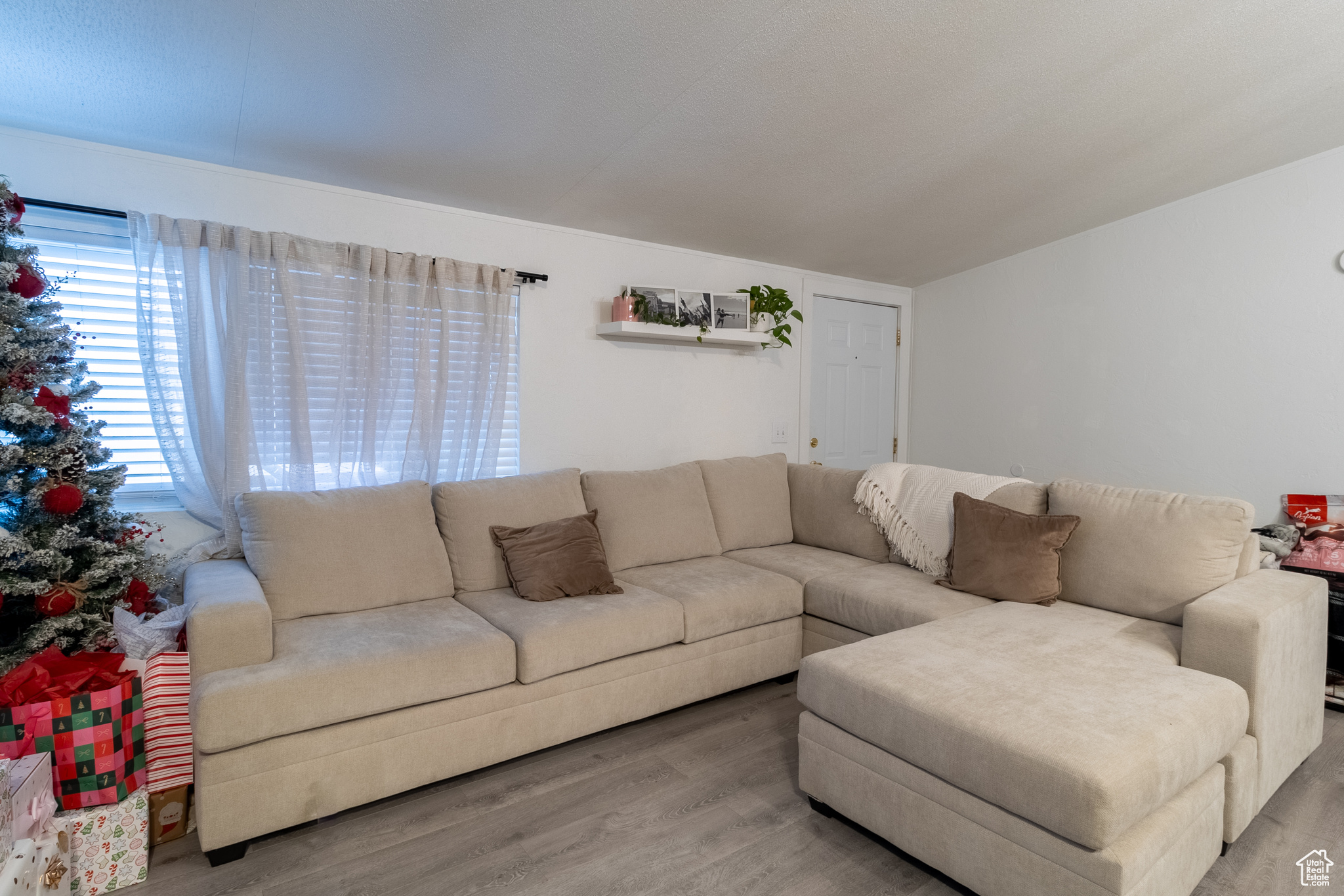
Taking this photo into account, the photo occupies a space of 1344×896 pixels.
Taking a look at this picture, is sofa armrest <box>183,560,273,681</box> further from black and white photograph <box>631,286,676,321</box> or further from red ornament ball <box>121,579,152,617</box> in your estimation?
black and white photograph <box>631,286,676,321</box>

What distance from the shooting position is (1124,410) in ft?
13.3

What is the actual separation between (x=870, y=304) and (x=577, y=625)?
11.7ft

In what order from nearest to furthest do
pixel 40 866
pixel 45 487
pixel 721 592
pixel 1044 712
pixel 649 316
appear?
1. pixel 40 866
2. pixel 1044 712
3. pixel 45 487
4. pixel 721 592
5. pixel 649 316

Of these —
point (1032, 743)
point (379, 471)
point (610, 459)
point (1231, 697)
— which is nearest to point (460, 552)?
point (379, 471)

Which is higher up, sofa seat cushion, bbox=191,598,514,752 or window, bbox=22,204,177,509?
window, bbox=22,204,177,509

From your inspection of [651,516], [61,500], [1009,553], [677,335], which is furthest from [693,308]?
[61,500]

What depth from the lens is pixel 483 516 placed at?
2.86 m

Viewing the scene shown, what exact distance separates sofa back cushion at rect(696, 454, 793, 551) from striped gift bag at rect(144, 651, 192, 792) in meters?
2.29

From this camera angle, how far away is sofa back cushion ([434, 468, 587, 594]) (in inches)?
110

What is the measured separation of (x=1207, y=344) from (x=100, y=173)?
5.14 m

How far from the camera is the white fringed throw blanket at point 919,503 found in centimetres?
299

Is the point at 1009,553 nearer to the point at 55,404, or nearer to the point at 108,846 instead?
the point at 108,846

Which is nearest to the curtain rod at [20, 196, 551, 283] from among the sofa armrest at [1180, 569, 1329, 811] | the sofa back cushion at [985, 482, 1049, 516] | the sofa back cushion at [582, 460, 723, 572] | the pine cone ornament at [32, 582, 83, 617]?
the pine cone ornament at [32, 582, 83, 617]

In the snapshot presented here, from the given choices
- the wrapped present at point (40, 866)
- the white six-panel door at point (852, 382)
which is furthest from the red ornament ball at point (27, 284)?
the white six-panel door at point (852, 382)
